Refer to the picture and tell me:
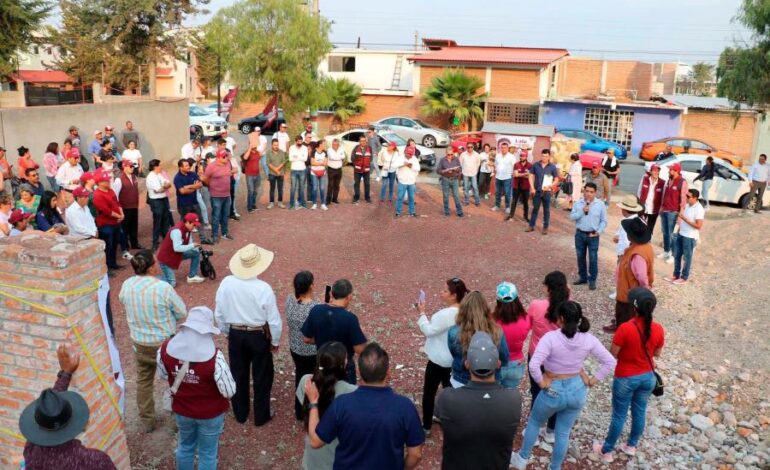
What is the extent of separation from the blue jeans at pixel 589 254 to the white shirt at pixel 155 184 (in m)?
7.03

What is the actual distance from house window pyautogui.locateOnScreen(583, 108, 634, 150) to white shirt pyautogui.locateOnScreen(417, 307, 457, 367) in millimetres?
29053

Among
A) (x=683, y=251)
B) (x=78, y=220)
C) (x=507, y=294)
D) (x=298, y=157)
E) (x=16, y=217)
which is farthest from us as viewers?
Result: (x=298, y=157)

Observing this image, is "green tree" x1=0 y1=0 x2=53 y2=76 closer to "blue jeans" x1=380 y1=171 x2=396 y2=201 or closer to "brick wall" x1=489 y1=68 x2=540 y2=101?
"blue jeans" x1=380 y1=171 x2=396 y2=201

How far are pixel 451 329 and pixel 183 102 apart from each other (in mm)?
18606

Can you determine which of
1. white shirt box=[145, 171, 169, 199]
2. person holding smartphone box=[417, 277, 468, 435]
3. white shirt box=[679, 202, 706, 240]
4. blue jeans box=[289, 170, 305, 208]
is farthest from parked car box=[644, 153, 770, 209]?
person holding smartphone box=[417, 277, 468, 435]

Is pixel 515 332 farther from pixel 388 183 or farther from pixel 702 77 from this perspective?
pixel 702 77

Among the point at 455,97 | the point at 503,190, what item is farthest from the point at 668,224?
the point at 455,97

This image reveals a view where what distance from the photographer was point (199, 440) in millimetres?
4781

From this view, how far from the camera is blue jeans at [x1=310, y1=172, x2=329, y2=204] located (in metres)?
14.7

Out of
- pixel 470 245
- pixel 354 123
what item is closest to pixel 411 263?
pixel 470 245

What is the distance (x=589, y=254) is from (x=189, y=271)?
6.26 meters

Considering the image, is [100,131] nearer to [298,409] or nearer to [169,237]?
[169,237]

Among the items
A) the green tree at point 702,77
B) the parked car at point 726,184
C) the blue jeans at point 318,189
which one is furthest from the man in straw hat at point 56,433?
the green tree at point 702,77

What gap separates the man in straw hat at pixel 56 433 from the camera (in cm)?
317
